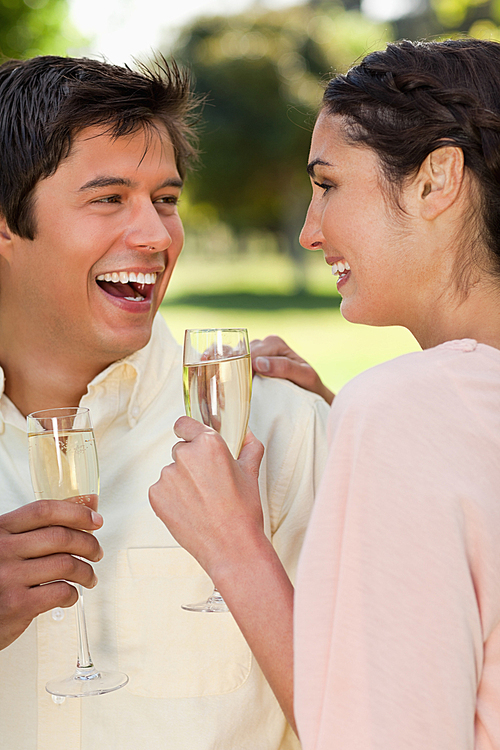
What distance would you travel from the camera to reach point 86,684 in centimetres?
209

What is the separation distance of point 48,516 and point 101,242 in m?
1.11

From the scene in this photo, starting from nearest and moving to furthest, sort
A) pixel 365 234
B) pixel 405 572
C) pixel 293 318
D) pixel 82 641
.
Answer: pixel 405 572 < pixel 365 234 < pixel 82 641 < pixel 293 318

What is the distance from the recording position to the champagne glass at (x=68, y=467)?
206 cm

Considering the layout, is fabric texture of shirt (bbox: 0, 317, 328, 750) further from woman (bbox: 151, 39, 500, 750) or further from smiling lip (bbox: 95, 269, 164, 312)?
woman (bbox: 151, 39, 500, 750)

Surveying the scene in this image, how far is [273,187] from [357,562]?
4096 cm

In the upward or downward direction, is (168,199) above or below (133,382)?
above

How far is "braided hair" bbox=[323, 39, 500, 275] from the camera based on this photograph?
173 centimetres

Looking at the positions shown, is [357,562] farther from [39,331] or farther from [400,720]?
[39,331]

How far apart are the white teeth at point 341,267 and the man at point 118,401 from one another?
2.39ft

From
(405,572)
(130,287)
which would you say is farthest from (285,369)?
(405,572)

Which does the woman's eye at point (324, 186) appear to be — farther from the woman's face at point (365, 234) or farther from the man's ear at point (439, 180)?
the man's ear at point (439, 180)

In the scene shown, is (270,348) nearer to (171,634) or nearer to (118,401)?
(118,401)

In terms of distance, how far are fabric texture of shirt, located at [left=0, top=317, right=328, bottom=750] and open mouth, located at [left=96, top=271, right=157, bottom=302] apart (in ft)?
1.17

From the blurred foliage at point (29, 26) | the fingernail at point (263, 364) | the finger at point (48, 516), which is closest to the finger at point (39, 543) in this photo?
the finger at point (48, 516)
